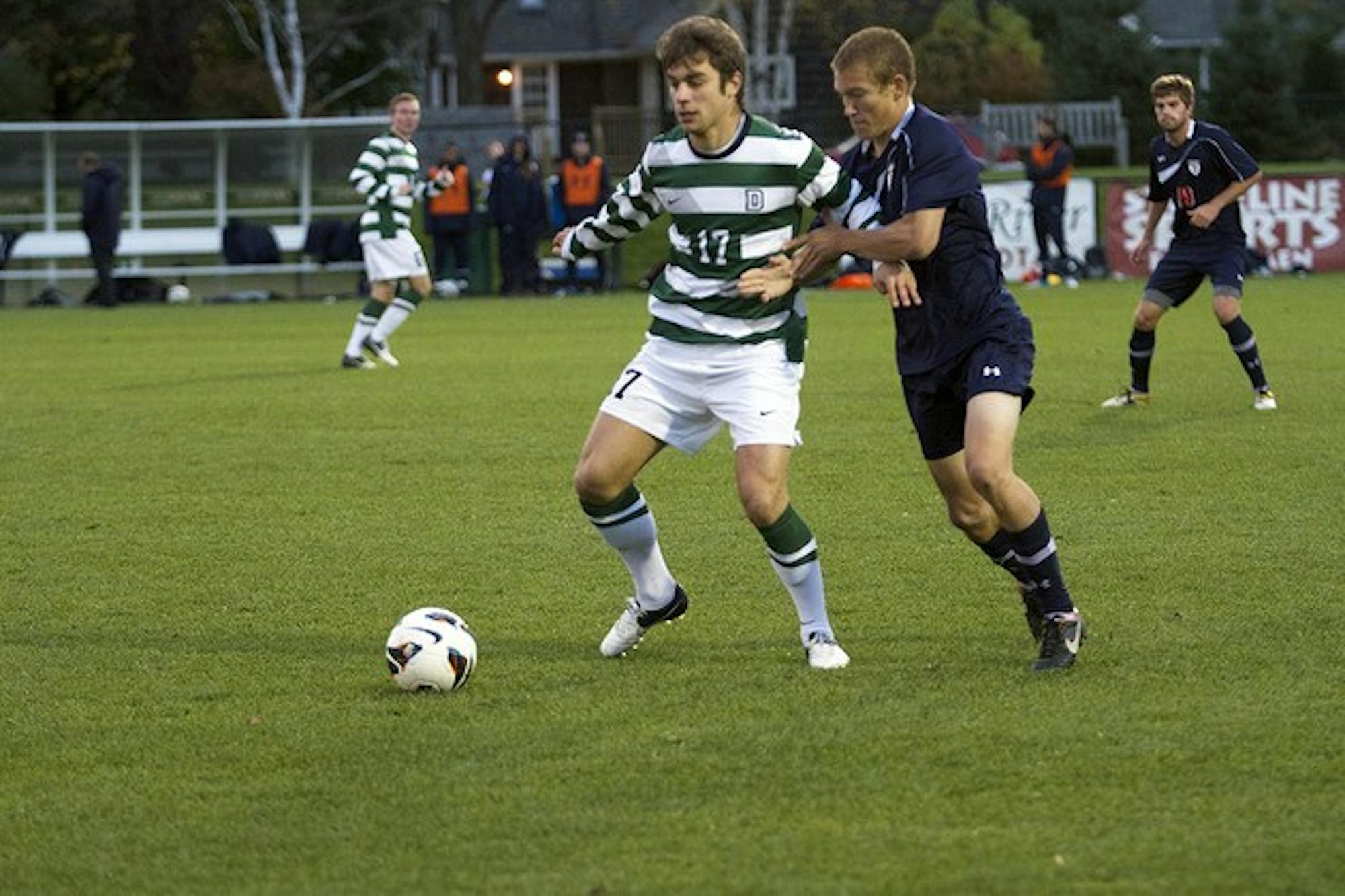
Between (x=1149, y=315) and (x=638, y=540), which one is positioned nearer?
(x=638, y=540)

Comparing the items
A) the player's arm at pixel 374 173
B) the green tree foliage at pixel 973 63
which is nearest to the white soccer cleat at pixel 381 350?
the player's arm at pixel 374 173

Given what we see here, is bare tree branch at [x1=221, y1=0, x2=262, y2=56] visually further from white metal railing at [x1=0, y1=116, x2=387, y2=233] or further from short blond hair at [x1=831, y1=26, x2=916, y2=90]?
short blond hair at [x1=831, y1=26, x2=916, y2=90]

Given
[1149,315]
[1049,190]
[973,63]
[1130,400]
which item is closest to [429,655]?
[1149,315]

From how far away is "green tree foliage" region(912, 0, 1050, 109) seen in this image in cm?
5219

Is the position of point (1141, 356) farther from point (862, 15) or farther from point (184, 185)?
point (862, 15)

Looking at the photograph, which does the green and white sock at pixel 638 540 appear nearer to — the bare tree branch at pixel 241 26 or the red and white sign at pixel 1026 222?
the red and white sign at pixel 1026 222

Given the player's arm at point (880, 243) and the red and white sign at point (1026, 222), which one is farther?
the red and white sign at point (1026, 222)

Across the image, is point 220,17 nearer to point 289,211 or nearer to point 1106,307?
point 289,211

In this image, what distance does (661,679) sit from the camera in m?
7.00

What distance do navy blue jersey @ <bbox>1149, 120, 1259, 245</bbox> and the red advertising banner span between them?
1731cm

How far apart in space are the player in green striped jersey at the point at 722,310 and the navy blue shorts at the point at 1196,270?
801 cm

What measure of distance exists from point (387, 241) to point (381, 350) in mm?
Answer: 1018

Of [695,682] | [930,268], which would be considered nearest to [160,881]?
[695,682]

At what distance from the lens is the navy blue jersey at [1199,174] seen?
1438 cm
